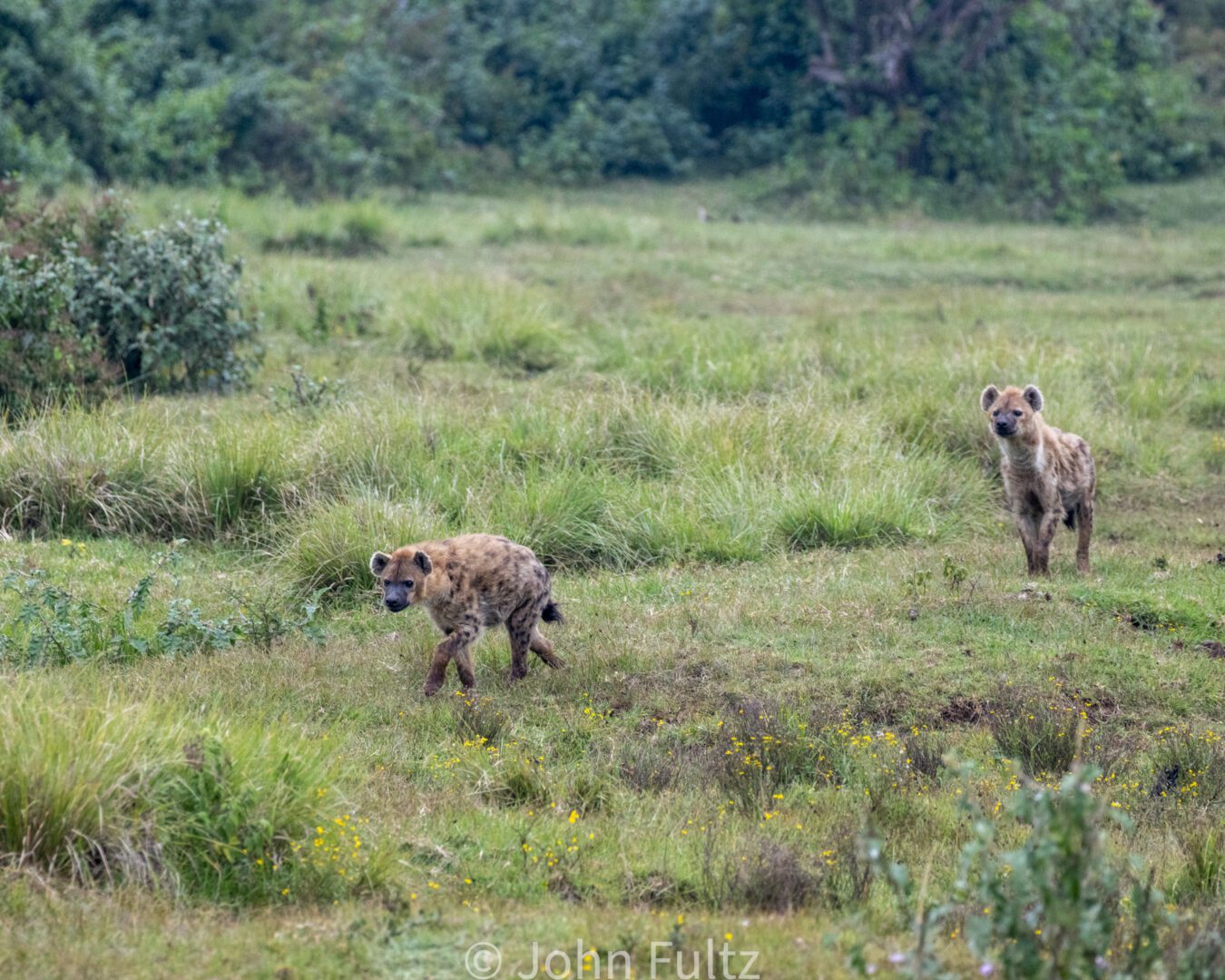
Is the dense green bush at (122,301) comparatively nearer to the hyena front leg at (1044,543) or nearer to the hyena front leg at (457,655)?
the hyena front leg at (457,655)

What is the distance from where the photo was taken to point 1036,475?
1000 centimetres

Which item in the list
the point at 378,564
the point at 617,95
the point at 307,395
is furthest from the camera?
the point at 617,95

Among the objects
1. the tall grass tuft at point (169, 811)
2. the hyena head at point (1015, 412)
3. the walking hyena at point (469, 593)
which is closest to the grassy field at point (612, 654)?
the tall grass tuft at point (169, 811)

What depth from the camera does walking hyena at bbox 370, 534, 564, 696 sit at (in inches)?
301

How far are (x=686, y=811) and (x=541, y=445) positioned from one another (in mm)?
5239

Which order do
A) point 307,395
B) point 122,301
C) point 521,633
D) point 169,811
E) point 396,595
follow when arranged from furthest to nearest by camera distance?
point 122,301, point 307,395, point 521,633, point 396,595, point 169,811

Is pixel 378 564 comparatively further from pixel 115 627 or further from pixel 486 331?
pixel 486 331

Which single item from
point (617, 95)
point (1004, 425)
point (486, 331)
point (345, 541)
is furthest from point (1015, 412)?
point (617, 95)

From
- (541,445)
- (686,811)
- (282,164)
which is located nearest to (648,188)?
(282,164)

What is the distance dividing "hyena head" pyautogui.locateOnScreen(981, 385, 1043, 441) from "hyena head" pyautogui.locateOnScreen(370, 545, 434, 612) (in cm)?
416

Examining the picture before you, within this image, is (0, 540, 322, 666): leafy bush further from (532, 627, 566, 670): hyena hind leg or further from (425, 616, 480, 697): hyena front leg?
(532, 627, 566, 670): hyena hind leg

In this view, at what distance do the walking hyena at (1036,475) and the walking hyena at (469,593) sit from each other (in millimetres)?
3503

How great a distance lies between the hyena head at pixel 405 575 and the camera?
7586mm

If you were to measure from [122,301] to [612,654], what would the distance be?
6.96m
